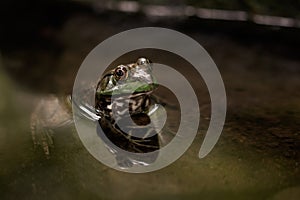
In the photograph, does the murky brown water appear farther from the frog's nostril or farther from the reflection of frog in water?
the frog's nostril

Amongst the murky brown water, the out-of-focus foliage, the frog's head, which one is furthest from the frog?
the out-of-focus foliage

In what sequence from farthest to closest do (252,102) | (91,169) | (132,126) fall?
(252,102) → (132,126) → (91,169)

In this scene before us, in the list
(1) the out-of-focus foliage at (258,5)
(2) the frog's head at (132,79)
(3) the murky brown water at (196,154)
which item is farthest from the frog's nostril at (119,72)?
(1) the out-of-focus foliage at (258,5)

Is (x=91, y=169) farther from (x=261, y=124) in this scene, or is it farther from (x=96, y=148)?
(x=261, y=124)

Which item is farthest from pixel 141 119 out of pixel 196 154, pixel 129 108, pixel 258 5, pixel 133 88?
pixel 258 5

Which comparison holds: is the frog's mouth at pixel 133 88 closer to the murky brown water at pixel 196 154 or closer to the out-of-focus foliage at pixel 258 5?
the murky brown water at pixel 196 154

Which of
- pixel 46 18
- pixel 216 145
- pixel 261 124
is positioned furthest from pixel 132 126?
pixel 46 18

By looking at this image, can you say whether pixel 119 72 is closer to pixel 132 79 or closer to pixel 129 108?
pixel 132 79

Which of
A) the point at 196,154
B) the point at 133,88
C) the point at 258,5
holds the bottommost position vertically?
the point at 196,154
